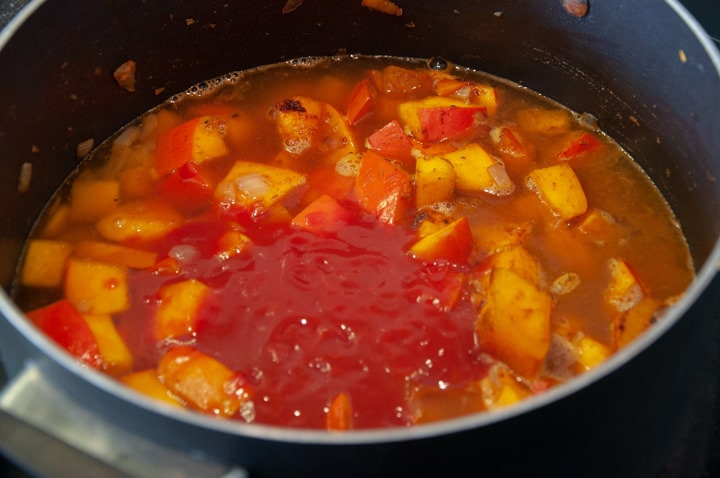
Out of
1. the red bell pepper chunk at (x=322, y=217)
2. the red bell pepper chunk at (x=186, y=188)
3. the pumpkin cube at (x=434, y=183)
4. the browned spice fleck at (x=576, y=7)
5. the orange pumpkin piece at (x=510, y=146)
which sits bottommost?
the red bell pepper chunk at (x=186, y=188)

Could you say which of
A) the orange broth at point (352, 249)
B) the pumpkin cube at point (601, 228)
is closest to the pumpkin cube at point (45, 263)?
the orange broth at point (352, 249)

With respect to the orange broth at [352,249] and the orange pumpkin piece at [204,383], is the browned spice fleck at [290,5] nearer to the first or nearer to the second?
the orange broth at [352,249]

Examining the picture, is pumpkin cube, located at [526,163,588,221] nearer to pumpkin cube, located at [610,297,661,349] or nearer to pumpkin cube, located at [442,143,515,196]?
pumpkin cube, located at [442,143,515,196]

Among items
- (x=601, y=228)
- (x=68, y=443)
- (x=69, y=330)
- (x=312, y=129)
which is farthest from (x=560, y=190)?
(x=68, y=443)

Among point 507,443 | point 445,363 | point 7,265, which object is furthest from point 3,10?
point 507,443

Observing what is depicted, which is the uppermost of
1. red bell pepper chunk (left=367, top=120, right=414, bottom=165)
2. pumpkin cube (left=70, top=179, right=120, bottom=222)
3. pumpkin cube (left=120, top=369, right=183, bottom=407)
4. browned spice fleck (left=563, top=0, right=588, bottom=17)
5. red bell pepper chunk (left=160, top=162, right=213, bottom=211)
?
browned spice fleck (left=563, top=0, right=588, bottom=17)

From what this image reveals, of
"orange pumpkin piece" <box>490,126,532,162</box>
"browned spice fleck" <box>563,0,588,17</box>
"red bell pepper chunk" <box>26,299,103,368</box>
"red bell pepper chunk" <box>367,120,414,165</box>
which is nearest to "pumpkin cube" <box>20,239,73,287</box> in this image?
"red bell pepper chunk" <box>26,299,103,368</box>
